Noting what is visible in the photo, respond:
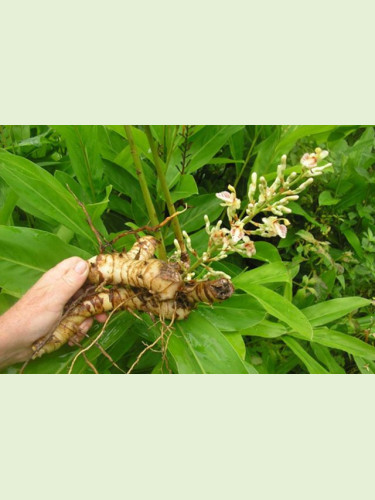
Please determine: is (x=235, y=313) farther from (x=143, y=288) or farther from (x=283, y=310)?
(x=143, y=288)

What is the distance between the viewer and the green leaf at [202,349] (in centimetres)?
105

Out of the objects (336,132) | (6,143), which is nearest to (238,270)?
(336,132)

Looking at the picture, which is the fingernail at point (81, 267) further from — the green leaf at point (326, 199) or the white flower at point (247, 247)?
the green leaf at point (326, 199)

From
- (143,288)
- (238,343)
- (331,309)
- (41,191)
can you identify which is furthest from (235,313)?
(41,191)

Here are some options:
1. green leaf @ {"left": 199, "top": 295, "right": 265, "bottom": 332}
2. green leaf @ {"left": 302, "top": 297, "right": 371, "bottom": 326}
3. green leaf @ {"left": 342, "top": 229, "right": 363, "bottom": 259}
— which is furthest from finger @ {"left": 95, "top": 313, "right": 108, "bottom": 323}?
green leaf @ {"left": 342, "top": 229, "right": 363, "bottom": 259}

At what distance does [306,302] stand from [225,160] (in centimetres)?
58

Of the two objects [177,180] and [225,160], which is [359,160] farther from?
[177,180]

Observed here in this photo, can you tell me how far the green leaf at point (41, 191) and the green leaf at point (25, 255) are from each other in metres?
0.07

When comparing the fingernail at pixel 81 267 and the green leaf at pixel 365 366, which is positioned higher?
the fingernail at pixel 81 267

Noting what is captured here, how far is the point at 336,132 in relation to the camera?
5.26 ft

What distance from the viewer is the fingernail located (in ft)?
3.72

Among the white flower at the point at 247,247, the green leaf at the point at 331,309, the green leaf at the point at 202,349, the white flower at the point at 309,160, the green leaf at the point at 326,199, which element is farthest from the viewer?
the green leaf at the point at 326,199

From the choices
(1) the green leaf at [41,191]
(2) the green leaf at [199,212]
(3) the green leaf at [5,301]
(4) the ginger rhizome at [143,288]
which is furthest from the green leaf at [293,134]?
(3) the green leaf at [5,301]

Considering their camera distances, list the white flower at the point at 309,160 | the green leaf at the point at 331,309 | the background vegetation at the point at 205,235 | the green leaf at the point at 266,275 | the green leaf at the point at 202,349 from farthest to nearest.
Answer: the green leaf at the point at 331,309 → the green leaf at the point at 266,275 → the background vegetation at the point at 205,235 → the green leaf at the point at 202,349 → the white flower at the point at 309,160
